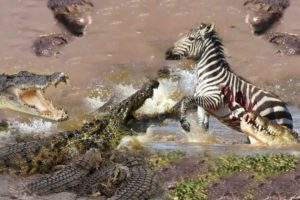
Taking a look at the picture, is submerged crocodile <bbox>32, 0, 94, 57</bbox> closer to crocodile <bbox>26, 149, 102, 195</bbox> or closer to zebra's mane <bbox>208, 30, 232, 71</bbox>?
zebra's mane <bbox>208, 30, 232, 71</bbox>

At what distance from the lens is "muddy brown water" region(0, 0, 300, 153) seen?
21078 millimetres

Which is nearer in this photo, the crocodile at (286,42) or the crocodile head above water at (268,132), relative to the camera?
the crocodile head above water at (268,132)

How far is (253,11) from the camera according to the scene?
24.0 m

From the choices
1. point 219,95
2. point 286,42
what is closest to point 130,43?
point 286,42

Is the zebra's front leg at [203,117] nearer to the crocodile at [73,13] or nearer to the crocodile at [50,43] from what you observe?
the crocodile at [50,43]

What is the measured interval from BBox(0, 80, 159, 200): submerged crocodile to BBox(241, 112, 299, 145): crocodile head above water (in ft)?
5.78

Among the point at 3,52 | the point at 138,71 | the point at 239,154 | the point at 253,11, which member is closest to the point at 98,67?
the point at 138,71

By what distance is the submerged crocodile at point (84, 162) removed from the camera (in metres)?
9.77

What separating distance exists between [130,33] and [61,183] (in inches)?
532

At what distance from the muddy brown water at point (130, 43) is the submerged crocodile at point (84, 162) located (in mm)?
7551

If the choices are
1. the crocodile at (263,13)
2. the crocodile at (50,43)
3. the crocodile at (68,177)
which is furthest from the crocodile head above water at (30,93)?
the crocodile at (263,13)

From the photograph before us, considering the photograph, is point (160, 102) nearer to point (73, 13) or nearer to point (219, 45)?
point (219, 45)

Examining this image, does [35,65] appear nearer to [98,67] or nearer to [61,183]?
[98,67]

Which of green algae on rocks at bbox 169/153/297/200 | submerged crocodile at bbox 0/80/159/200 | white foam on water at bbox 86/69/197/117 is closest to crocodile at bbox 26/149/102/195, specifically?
submerged crocodile at bbox 0/80/159/200
